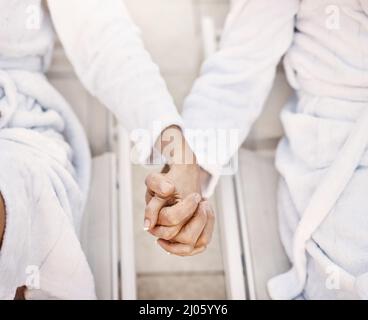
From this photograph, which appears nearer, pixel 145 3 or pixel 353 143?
pixel 353 143

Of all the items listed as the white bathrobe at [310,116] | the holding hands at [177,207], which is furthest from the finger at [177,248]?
the white bathrobe at [310,116]

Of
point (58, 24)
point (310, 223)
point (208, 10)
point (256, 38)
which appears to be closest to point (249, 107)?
point (256, 38)

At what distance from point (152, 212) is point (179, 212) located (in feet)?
0.12

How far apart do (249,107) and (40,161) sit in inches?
13.9

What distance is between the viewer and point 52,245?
0.81 m

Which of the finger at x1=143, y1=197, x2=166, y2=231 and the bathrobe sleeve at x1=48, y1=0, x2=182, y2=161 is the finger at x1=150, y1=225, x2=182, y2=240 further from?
the bathrobe sleeve at x1=48, y1=0, x2=182, y2=161

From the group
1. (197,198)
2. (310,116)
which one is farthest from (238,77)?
(197,198)

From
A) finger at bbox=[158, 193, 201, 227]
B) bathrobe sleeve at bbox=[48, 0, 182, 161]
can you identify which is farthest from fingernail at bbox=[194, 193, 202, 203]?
bathrobe sleeve at bbox=[48, 0, 182, 161]

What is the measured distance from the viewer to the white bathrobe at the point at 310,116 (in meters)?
0.84

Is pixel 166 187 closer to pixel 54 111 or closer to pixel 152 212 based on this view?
pixel 152 212

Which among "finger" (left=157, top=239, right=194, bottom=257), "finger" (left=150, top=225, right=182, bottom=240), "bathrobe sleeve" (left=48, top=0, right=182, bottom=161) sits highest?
"bathrobe sleeve" (left=48, top=0, right=182, bottom=161)

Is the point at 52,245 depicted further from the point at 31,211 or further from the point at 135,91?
the point at 135,91

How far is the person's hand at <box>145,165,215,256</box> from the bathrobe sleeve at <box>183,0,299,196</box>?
13cm

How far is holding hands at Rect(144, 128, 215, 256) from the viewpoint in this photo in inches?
29.9
